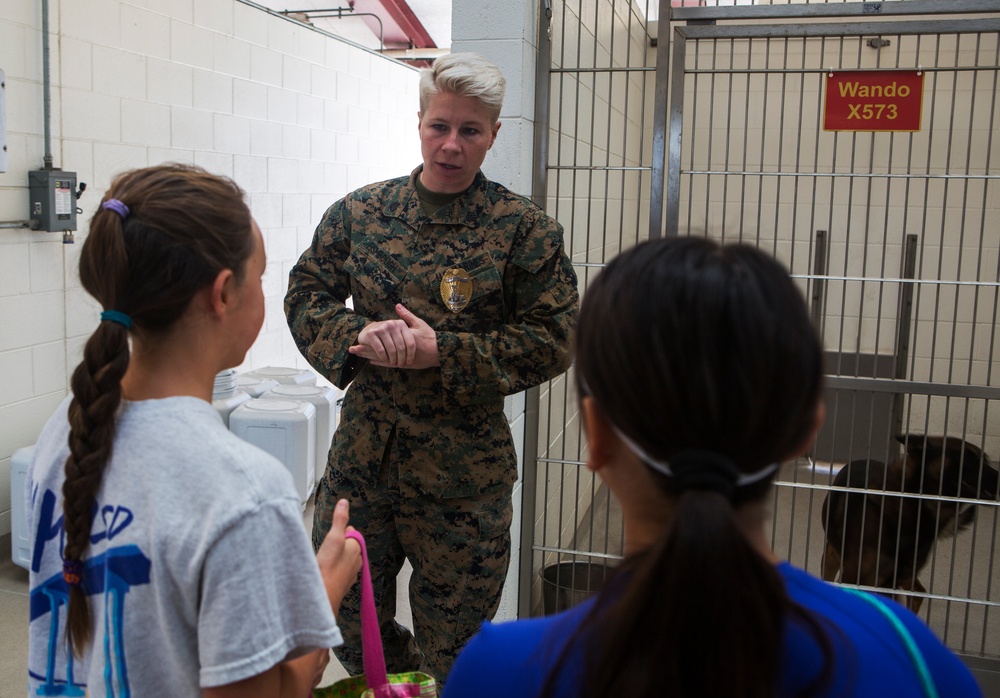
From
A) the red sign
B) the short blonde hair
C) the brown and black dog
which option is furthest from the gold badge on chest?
the brown and black dog

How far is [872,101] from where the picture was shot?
2430 mm

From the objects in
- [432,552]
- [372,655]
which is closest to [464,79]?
[432,552]

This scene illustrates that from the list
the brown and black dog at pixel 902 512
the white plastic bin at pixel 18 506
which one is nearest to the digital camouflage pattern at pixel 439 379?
the brown and black dog at pixel 902 512

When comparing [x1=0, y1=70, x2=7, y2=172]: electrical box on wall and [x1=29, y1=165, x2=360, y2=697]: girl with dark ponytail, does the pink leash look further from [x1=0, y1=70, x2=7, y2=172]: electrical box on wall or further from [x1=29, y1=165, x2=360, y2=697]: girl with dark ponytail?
[x1=0, y1=70, x2=7, y2=172]: electrical box on wall

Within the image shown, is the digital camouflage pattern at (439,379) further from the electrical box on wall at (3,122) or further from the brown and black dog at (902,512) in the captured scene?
the electrical box on wall at (3,122)

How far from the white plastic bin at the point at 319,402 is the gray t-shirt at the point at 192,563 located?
10.4 ft

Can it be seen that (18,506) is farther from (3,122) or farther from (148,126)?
(148,126)

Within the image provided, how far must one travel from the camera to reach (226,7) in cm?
441

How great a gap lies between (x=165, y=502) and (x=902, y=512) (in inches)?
97.0

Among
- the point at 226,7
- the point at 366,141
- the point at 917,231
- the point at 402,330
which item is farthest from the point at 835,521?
the point at 366,141

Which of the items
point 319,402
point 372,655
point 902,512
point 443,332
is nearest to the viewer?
point 372,655

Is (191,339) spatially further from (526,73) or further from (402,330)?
(526,73)

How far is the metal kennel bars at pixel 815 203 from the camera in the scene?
98.2 inches

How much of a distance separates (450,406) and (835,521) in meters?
1.54
